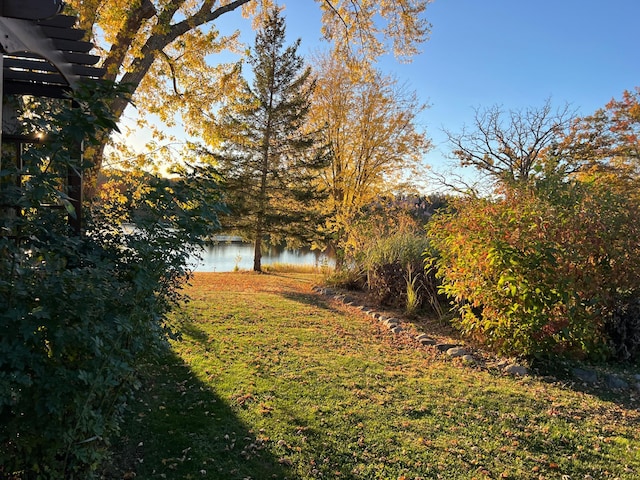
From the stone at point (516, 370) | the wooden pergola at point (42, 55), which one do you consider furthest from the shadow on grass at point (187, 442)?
the stone at point (516, 370)

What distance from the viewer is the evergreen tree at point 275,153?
44.4ft

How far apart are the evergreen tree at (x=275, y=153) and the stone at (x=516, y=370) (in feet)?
33.3

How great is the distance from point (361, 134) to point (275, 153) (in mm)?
3099

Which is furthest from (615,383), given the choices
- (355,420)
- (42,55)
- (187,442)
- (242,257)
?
(242,257)

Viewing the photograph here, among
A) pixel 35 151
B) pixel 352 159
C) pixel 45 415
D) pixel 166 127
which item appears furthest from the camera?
pixel 352 159

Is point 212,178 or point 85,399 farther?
point 212,178

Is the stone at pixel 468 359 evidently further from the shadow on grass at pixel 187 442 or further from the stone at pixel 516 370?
the shadow on grass at pixel 187 442

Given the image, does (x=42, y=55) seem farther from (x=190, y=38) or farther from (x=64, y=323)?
(x=190, y=38)

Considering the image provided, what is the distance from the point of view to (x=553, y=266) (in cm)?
391

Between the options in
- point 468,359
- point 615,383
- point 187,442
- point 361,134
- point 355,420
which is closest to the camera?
point 187,442

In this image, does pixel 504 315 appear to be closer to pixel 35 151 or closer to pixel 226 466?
pixel 226 466

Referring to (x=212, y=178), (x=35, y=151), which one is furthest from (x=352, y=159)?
(x=35, y=151)

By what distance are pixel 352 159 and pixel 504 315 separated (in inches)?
386

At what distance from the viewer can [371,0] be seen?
7887 millimetres
